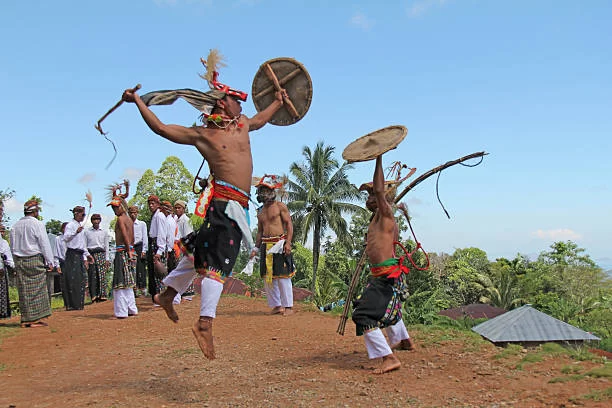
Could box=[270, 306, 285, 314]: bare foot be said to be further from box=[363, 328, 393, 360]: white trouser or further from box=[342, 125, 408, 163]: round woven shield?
box=[342, 125, 408, 163]: round woven shield

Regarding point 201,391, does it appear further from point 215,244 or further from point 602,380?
point 602,380

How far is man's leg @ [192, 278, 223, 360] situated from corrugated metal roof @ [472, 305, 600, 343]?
181 inches

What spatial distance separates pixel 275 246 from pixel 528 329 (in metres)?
4.30

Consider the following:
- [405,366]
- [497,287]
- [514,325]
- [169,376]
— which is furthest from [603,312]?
[169,376]

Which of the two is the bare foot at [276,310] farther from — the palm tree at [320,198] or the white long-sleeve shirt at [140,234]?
the palm tree at [320,198]

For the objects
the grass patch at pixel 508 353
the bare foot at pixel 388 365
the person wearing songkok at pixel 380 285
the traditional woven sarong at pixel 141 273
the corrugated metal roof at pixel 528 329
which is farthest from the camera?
the traditional woven sarong at pixel 141 273

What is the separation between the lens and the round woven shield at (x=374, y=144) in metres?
5.19

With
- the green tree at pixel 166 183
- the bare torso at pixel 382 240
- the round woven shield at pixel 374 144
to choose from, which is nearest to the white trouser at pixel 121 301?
the bare torso at pixel 382 240

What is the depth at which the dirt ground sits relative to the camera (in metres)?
4.45

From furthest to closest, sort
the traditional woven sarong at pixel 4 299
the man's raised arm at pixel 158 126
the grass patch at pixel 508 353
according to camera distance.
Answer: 1. the traditional woven sarong at pixel 4 299
2. the grass patch at pixel 508 353
3. the man's raised arm at pixel 158 126

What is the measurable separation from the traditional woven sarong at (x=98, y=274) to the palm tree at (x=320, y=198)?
25886mm

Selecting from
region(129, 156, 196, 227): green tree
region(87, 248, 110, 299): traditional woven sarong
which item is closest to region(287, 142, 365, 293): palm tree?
region(129, 156, 196, 227): green tree

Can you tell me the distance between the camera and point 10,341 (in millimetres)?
8023

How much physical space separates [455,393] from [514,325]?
3772 mm
